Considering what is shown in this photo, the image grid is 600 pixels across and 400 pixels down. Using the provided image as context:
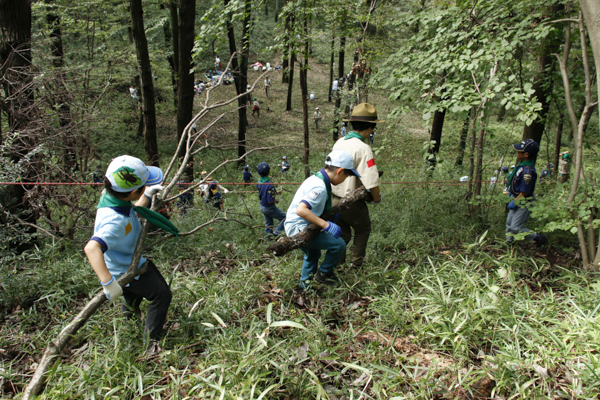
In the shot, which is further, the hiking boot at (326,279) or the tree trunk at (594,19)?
the hiking boot at (326,279)

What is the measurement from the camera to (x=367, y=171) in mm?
3666

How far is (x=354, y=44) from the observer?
292 inches

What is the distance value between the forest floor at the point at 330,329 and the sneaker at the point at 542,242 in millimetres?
95

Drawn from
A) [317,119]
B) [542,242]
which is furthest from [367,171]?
[317,119]

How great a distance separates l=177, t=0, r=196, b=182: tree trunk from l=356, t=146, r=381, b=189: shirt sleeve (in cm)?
412

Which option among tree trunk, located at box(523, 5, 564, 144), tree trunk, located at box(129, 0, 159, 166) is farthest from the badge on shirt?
tree trunk, located at box(129, 0, 159, 166)

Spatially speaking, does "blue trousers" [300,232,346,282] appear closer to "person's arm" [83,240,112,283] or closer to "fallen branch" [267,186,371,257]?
"fallen branch" [267,186,371,257]

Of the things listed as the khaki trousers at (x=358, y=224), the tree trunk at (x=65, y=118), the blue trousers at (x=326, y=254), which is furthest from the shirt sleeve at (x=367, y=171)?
the tree trunk at (x=65, y=118)

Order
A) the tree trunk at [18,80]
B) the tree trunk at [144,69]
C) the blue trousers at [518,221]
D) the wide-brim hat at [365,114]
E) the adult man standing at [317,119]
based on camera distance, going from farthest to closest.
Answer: the adult man standing at [317,119]
the tree trunk at [144,69]
the tree trunk at [18,80]
the blue trousers at [518,221]
the wide-brim hat at [365,114]

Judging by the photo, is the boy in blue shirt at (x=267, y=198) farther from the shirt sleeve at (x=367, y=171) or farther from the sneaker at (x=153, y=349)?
the sneaker at (x=153, y=349)

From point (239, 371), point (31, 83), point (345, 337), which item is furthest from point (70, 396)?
point (31, 83)

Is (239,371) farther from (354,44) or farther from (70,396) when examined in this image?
(354,44)

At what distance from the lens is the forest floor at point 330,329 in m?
2.24

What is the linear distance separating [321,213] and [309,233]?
0.99 feet
